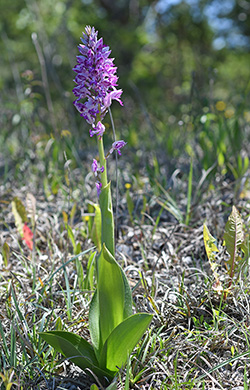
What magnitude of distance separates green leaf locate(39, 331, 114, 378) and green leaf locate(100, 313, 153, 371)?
0.13ft

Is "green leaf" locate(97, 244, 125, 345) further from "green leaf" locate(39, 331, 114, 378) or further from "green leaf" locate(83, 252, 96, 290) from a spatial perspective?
"green leaf" locate(83, 252, 96, 290)

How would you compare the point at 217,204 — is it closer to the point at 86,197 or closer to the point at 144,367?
the point at 86,197

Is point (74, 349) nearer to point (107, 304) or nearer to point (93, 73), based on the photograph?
point (107, 304)

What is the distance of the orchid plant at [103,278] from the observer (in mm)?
1073

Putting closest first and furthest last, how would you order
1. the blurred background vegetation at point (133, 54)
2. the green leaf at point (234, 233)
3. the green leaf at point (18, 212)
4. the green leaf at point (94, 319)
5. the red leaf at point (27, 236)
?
the green leaf at point (94, 319), the green leaf at point (234, 233), the red leaf at point (27, 236), the green leaf at point (18, 212), the blurred background vegetation at point (133, 54)

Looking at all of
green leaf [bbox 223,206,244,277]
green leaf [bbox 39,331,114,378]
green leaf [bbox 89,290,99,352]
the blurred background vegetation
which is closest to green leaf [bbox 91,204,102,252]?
green leaf [bbox 89,290,99,352]

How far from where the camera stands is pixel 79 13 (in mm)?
5152

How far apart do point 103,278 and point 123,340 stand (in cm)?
20

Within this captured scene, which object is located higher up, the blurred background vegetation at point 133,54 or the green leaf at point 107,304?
the blurred background vegetation at point 133,54

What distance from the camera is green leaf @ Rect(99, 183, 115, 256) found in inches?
43.9

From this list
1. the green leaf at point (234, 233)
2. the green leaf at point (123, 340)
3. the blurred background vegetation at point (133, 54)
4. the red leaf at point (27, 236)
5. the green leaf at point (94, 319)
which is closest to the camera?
the green leaf at point (123, 340)

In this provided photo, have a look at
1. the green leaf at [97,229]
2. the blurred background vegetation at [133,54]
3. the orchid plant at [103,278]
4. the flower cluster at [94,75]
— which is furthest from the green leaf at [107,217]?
the blurred background vegetation at [133,54]

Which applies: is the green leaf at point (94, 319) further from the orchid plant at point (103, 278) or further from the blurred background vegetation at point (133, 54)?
the blurred background vegetation at point (133, 54)

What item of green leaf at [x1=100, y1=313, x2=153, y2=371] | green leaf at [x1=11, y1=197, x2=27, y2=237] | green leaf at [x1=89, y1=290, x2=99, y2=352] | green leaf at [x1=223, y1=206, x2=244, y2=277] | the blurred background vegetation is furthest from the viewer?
the blurred background vegetation
